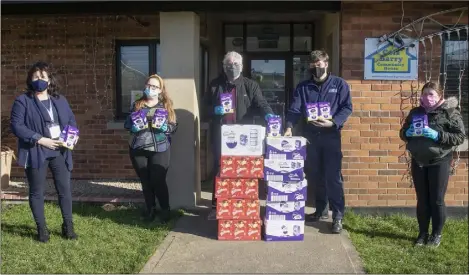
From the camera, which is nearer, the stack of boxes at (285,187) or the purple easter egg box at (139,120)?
the stack of boxes at (285,187)

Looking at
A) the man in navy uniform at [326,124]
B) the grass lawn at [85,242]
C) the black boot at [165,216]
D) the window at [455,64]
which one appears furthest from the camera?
the window at [455,64]

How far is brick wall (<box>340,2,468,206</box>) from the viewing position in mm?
6062

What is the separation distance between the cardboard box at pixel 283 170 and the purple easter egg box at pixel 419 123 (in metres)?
1.16

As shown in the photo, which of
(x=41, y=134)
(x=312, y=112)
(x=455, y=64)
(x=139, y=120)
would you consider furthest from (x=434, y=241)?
(x=41, y=134)

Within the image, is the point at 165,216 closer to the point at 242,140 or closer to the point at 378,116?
the point at 242,140

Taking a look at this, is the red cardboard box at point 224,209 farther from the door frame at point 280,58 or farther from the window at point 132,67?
the door frame at point 280,58

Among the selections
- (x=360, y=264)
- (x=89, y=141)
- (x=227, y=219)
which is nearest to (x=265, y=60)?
(x=89, y=141)

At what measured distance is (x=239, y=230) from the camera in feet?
17.3

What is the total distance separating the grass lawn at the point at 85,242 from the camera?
453 cm

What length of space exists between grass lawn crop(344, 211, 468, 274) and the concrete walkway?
0.56 ft

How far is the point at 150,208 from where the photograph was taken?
19.1 ft

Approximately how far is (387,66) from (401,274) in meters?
2.67

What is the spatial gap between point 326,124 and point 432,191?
1214 mm

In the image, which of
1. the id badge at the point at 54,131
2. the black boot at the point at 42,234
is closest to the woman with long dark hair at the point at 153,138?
the id badge at the point at 54,131
